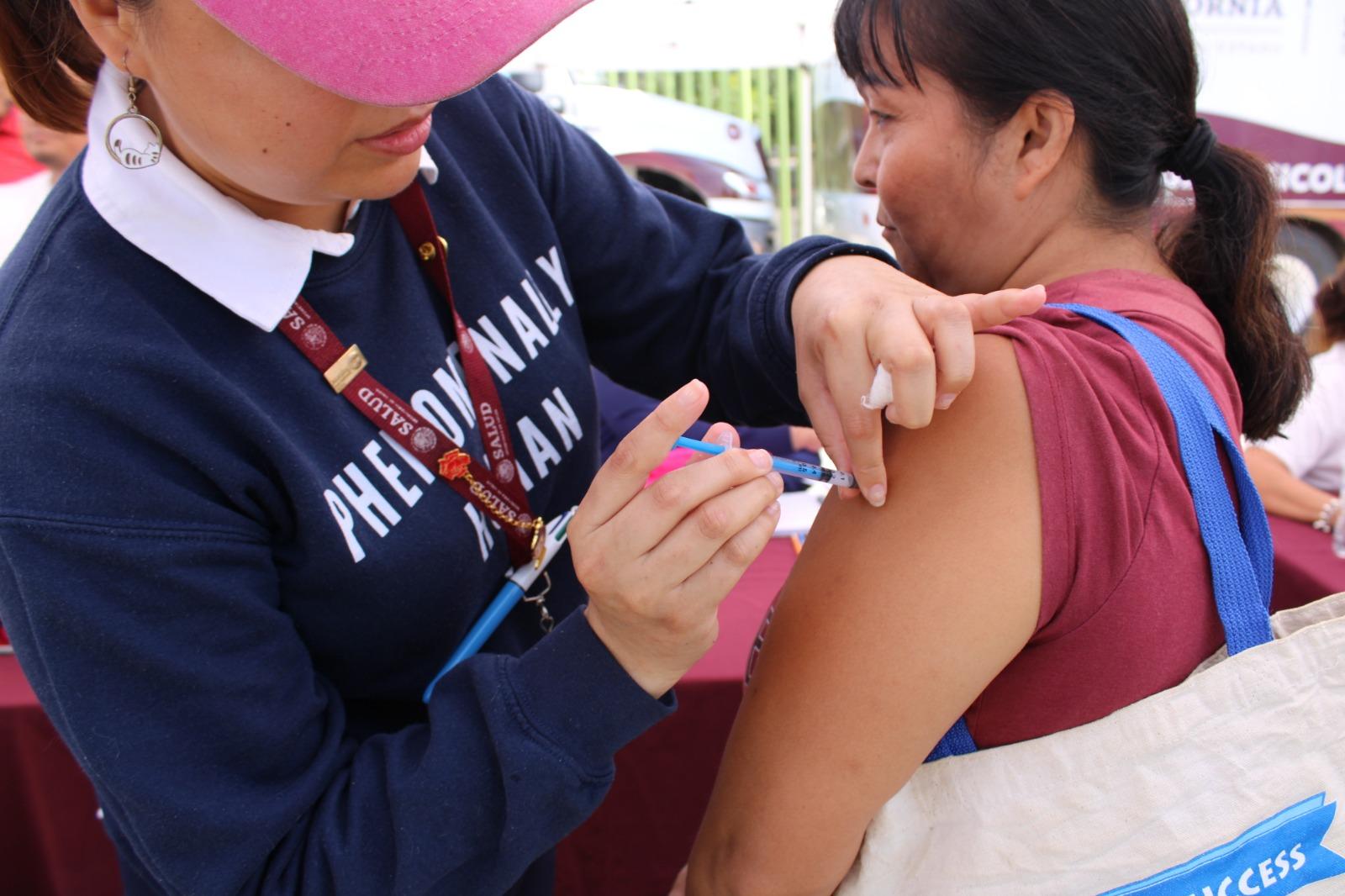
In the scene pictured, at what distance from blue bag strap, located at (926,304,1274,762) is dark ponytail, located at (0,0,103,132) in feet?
3.22

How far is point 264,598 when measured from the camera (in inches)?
32.9

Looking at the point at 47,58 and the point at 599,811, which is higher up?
the point at 47,58

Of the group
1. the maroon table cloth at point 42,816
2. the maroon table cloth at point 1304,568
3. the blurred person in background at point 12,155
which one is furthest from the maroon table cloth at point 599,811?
the blurred person in background at point 12,155

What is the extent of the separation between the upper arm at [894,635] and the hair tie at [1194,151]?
1.56ft

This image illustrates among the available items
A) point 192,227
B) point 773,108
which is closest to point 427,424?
point 192,227

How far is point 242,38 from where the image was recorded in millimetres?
709

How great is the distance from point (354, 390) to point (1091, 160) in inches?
33.3

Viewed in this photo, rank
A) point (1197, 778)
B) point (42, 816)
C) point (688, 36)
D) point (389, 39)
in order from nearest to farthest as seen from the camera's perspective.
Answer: point (389, 39), point (1197, 778), point (42, 816), point (688, 36)

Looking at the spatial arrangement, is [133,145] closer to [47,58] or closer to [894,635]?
[47,58]

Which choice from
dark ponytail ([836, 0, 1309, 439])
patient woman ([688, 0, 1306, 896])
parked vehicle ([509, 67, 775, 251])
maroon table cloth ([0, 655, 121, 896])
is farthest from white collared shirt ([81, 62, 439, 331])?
parked vehicle ([509, 67, 775, 251])

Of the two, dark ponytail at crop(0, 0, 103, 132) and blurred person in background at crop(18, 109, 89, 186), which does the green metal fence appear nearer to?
blurred person in background at crop(18, 109, 89, 186)

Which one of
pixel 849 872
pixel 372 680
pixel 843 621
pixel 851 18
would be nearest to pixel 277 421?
pixel 372 680

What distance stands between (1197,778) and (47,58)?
3.97 feet

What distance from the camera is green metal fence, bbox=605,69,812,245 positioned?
8.66 metres
